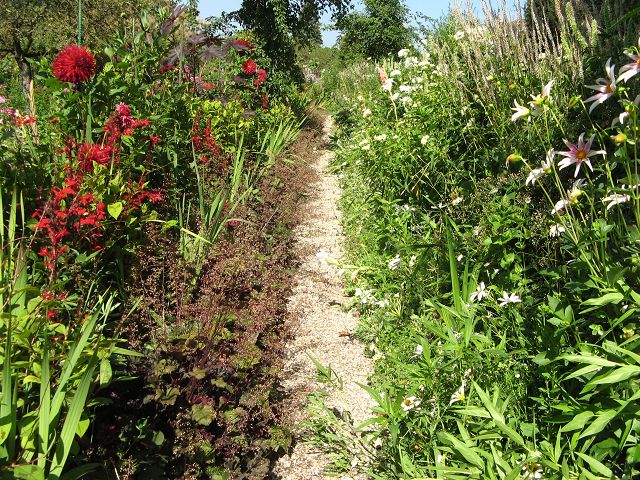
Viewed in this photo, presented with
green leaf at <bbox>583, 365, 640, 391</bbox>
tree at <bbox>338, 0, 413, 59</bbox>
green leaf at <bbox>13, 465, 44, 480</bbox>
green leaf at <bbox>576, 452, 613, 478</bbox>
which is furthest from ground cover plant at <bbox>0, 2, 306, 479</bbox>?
tree at <bbox>338, 0, 413, 59</bbox>

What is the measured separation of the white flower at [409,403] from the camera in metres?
2.23

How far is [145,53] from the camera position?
12.6 ft

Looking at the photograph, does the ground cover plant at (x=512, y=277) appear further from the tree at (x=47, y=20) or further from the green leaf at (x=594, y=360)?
the tree at (x=47, y=20)

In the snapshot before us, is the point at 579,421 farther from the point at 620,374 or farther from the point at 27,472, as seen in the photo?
the point at 27,472

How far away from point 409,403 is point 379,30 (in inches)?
744

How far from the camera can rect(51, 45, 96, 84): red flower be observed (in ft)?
9.61

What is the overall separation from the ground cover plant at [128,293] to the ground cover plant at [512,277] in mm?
562

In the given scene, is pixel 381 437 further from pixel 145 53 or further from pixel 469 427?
pixel 145 53

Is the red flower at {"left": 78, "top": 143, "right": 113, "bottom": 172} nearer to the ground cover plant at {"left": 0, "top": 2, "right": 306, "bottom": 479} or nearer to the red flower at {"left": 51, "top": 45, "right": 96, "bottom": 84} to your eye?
the ground cover plant at {"left": 0, "top": 2, "right": 306, "bottom": 479}

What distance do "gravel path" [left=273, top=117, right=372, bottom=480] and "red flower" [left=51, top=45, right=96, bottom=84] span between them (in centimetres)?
193

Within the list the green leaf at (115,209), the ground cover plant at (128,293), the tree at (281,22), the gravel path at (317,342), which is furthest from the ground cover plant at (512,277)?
the tree at (281,22)

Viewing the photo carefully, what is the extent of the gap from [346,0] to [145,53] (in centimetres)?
859

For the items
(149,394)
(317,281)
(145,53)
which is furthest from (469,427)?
(145,53)

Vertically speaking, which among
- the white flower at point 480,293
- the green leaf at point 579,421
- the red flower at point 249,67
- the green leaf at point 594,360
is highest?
the red flower at point 249,67
